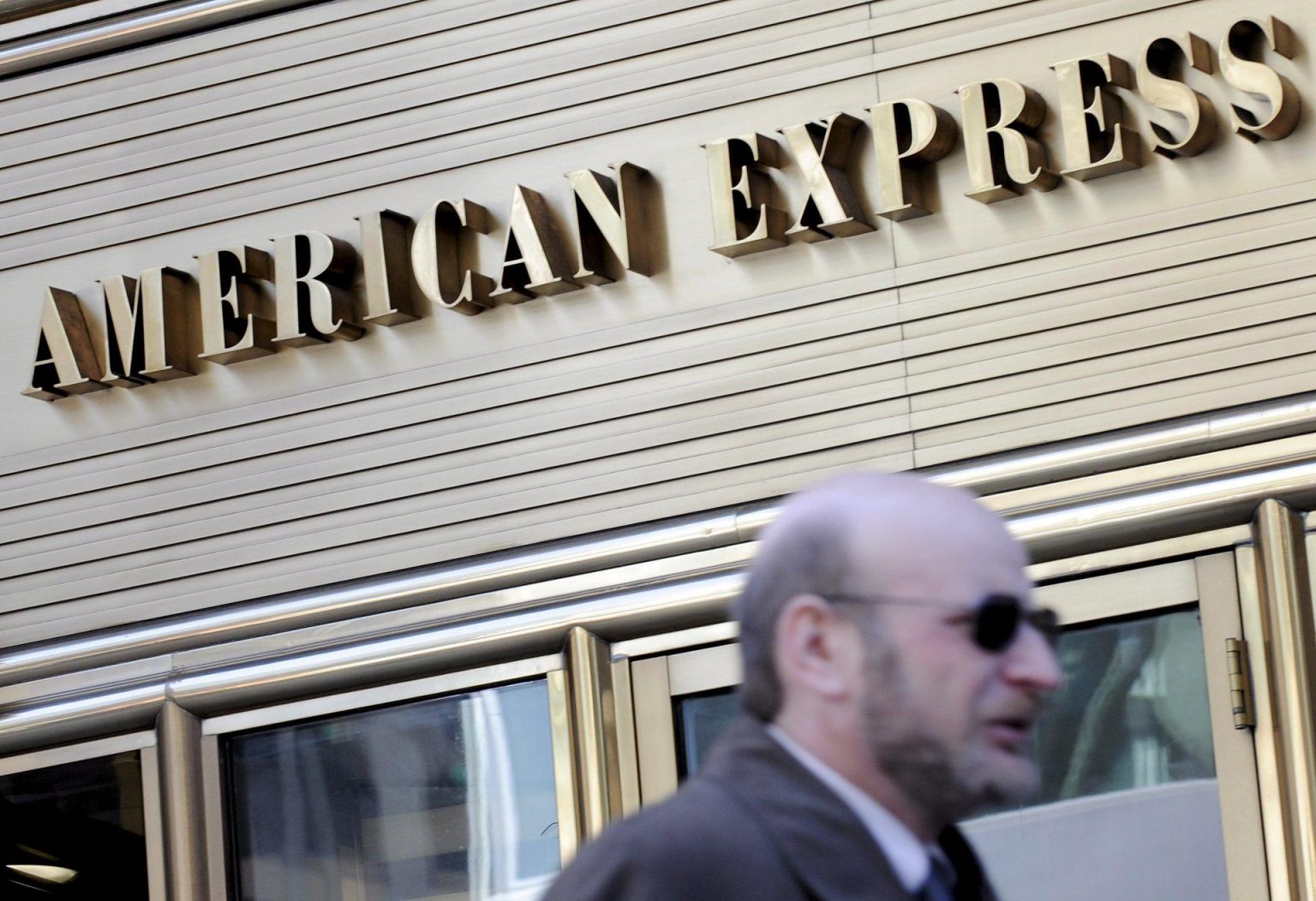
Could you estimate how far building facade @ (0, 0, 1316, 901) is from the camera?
4.80m

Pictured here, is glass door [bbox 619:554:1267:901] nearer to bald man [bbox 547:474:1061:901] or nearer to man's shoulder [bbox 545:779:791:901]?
bald man [bbox 547:474:1061:901]

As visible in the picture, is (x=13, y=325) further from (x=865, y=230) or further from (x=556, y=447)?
(x=865, y=230)

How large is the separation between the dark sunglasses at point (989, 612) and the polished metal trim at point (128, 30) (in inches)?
184

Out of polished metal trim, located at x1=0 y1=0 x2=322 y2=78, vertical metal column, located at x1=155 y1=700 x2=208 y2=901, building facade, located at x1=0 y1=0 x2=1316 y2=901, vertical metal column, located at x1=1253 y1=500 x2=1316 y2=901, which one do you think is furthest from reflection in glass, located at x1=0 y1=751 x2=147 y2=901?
vertical metal column, located at x1=1253 y1=500 x2=1316 y2=901

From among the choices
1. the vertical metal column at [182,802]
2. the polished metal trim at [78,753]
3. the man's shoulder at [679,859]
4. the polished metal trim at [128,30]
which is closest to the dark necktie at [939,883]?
the man's shoulder at [679,859]

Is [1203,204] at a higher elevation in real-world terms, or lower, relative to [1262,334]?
higher

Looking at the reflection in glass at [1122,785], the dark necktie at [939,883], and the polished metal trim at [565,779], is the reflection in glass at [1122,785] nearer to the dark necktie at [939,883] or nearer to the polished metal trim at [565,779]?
the polished metal trim at [565,779]

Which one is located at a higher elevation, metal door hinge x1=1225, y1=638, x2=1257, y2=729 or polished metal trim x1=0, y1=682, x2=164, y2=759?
polished metal trim x1=0, y1=682, x2=164, y2=759

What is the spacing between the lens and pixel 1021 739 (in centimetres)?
182

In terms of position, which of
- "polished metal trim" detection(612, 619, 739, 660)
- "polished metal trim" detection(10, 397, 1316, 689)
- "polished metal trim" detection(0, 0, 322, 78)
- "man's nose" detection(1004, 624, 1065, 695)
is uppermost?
"polished metal trim" detection(0, 0, 322, 78)

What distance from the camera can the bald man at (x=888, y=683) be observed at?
1.76 metres

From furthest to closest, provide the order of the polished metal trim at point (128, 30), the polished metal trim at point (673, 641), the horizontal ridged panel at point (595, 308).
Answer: the polished metal trim at point (128, 30)
the polished metal trim at point (673, 641)
the horizontal ridged panel at point (595, 308)

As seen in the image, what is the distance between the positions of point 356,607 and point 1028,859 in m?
2.10

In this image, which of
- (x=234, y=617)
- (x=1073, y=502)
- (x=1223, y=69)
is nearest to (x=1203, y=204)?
(x=1223, y=69)
